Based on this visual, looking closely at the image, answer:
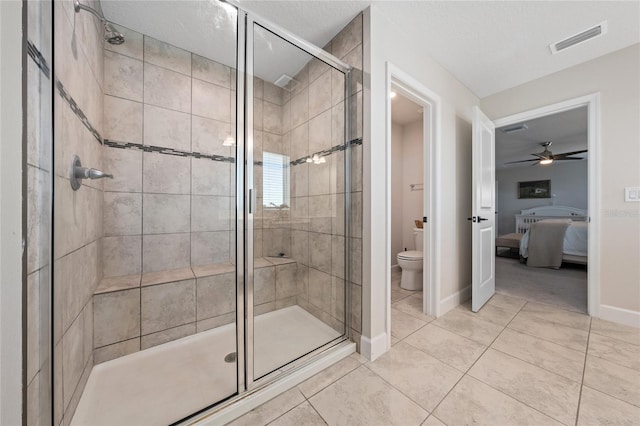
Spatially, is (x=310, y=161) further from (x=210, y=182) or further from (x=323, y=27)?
(x=323, y=27)

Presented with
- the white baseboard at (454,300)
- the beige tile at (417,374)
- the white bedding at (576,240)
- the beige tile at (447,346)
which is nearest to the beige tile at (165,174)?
the beige tile at (417,374)

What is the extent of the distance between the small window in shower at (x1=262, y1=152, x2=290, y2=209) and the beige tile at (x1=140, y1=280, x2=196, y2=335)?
2.92 ft

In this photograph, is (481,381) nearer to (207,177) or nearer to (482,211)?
(482,211)

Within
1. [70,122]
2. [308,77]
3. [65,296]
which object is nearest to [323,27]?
[308,77]

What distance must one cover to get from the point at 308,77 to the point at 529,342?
8.68 ft

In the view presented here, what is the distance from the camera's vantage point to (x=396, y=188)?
3.96 meters

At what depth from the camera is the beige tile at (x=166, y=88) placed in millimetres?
1741

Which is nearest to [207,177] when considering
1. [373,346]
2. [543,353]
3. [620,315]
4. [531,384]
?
[373,346]

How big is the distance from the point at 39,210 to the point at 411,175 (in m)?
4.07

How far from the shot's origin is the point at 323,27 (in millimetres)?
1732

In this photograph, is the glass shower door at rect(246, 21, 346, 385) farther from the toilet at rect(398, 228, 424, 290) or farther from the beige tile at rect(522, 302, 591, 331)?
the beige tile at rect(522, 302, 591, 331)

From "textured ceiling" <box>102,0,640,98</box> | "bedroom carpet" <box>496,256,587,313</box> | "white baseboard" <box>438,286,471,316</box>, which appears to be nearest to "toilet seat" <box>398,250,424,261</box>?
"white baseboard" <box>438,286,471,316</box>

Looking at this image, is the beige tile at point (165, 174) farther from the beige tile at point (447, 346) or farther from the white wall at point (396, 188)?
the white wall at point (396, 188)

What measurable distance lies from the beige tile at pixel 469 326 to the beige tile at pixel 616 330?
0.80 m
